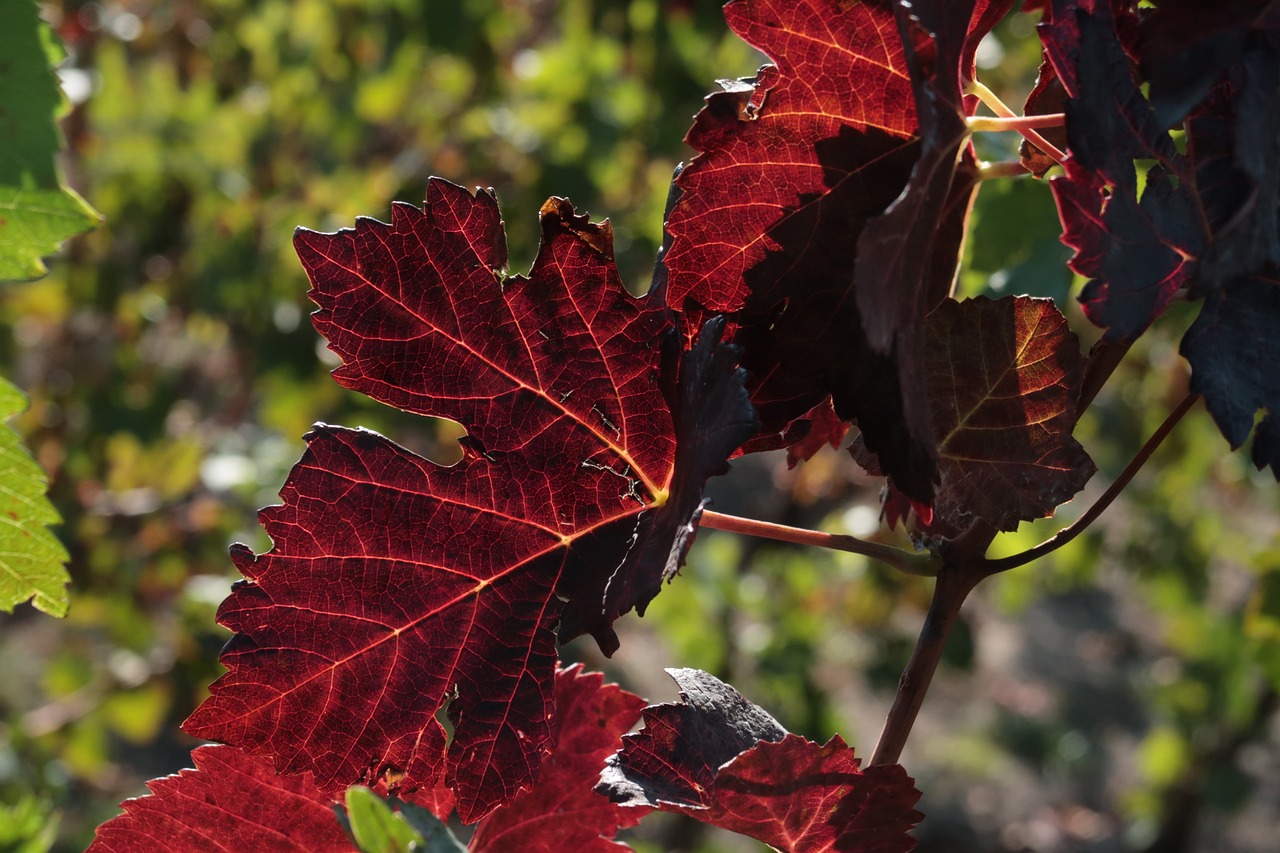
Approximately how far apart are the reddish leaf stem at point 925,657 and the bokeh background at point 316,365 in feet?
7.04

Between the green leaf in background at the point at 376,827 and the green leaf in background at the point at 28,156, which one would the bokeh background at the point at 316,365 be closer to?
the green leaf in background at the point at 28,156

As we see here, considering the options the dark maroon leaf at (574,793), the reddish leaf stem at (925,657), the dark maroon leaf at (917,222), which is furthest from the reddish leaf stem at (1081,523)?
the dark maroon leaf at (574,793)

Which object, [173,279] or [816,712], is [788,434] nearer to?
[816,712]

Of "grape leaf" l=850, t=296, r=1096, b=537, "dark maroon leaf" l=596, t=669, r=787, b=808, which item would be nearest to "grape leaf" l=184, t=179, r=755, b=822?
"dark maroon leaf" l=596, t=669, r=787, b=808

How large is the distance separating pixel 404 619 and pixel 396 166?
3.65 meters

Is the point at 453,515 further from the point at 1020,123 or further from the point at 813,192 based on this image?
the point at 1020,123

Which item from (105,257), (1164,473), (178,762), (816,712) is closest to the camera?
(816,712)

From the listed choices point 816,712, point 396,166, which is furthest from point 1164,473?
point 396,166

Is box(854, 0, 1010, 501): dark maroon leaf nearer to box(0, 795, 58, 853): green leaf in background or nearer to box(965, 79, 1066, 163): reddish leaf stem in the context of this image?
box(965, 79, 1066, 163): reddish leaf stem

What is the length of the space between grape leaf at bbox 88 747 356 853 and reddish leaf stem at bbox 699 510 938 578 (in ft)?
0.86

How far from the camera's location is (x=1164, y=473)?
14.5 feet

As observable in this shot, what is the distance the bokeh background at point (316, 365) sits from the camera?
3221 millimetres

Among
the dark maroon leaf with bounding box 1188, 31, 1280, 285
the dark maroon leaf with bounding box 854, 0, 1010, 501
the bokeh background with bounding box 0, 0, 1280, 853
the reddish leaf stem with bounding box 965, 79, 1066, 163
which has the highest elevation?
the bokeh background with bounding box 0, 0, 1280, 853

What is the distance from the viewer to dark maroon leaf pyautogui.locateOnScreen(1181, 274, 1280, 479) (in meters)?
0.56
